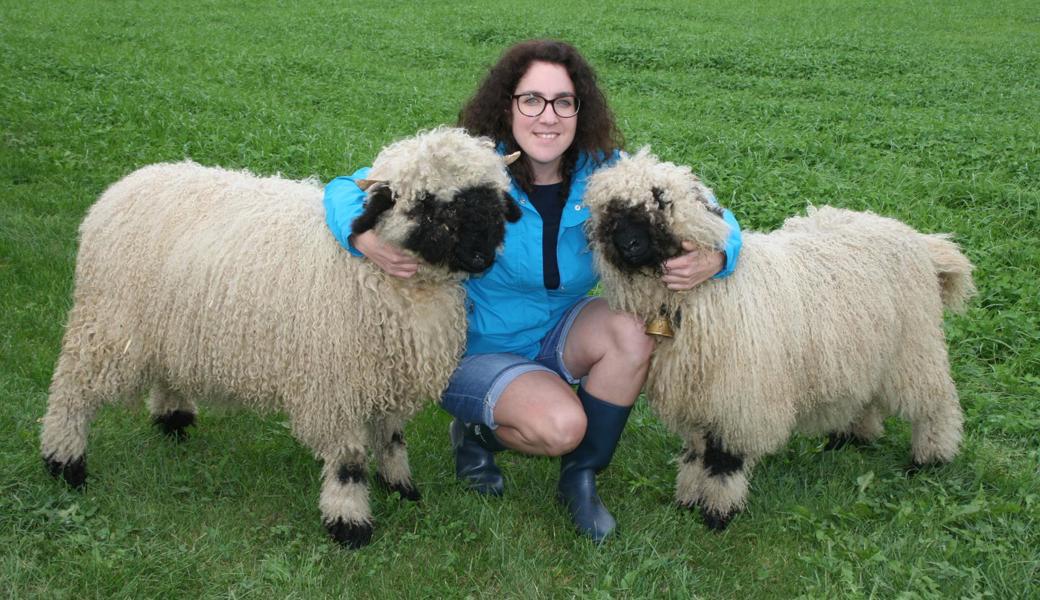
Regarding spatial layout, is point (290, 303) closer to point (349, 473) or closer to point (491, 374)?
point (349, 473)

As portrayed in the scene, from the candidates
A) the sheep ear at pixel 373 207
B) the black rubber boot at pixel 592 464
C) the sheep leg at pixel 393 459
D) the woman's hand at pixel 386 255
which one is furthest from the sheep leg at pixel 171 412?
the black rubber boot at pixel 592 464

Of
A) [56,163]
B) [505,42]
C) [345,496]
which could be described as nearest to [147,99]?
[56,163]

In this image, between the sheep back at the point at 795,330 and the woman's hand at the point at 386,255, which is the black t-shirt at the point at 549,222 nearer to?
the sheep back at the point at 795,330

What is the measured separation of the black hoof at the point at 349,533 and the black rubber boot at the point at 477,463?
23.2 inches

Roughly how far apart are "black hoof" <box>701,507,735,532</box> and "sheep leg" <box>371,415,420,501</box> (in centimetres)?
131

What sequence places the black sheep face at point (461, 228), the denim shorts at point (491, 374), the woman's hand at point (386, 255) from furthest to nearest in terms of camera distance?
the denim shorts at point (491, 374) → the woman's hand at point (386, 255) → the black sheep face at point (461, 228)

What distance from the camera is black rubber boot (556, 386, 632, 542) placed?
12.1 ft

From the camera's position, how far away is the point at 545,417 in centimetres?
353

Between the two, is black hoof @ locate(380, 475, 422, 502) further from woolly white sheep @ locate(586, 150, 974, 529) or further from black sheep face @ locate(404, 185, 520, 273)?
black sheep face @ locate(404, 185, 520, 273)

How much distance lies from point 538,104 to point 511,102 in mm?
143

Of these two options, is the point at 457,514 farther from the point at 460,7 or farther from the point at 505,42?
the point at 460,7

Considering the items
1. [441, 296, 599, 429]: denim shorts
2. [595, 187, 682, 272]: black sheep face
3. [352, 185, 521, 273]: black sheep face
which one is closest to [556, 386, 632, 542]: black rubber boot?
[441, 296, 599, 429]: denim shorts

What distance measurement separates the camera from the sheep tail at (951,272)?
418cm

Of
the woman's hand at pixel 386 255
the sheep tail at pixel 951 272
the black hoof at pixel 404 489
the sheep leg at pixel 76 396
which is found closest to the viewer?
the woman's hand at pixel 386 255
